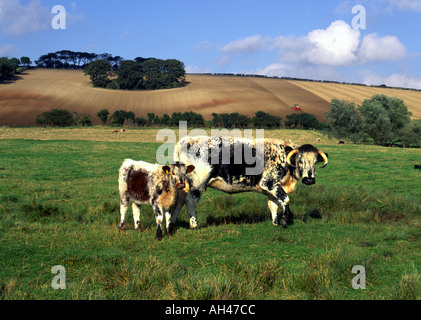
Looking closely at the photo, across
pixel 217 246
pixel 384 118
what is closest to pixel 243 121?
pixel 384 118

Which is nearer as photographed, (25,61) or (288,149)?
(288,149)

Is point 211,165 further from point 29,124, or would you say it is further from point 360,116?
point 29,124

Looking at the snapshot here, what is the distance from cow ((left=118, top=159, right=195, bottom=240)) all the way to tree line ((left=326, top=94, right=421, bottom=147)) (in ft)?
157

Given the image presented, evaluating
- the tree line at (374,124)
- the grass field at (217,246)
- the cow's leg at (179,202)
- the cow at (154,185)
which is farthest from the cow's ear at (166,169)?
the tree line at (374,124)

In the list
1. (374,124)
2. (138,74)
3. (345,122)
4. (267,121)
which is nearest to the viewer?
(374,124)

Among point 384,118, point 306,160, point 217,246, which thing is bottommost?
point 217,246

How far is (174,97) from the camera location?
97.2 meters

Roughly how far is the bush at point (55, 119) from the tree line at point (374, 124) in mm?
44266

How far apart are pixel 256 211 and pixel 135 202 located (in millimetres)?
4712

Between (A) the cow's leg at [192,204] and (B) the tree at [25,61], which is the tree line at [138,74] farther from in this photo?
(A) the cow's leg at [192,204]

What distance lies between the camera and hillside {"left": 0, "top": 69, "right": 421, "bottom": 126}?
83375 millimetres

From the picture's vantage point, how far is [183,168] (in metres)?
10.2

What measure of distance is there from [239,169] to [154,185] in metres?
2.64

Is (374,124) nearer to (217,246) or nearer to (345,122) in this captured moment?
(345,122)
